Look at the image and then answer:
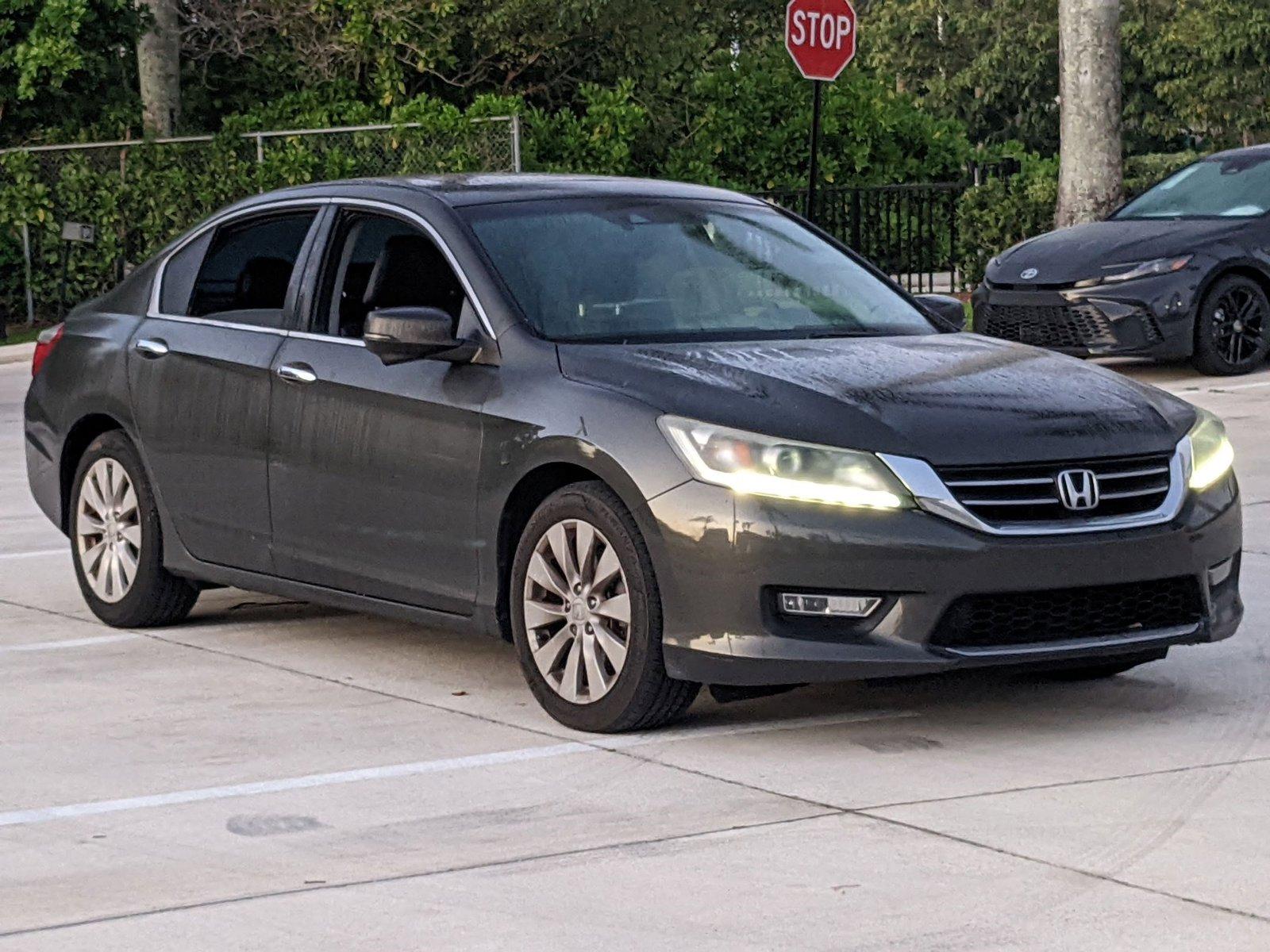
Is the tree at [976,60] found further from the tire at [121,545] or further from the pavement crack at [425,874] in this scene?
the pavement crack at [425,874]

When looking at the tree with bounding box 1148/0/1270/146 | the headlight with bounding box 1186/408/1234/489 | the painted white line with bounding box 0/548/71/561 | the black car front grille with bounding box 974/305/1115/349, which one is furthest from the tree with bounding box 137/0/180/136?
the tree with bounding box 1148/0/1270/146

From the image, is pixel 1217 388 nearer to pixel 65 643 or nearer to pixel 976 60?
pixel 65 643

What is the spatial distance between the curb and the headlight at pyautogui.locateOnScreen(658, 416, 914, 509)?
17.9 meters

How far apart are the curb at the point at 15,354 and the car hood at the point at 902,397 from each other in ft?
56.9

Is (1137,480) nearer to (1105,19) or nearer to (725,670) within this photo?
(725,670)

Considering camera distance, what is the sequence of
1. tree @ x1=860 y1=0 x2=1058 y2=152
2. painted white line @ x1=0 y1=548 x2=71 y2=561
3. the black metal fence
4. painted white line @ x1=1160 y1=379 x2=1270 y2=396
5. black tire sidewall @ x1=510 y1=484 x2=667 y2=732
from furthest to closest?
1. tree @ x1=860 y1=0 x2=1058 y2=152
2. the black metal fence
3. painted white line @ x1=1160 y1=379 x2=1270 y2=396
4. painted white line @ x1=0 y1=548 x2=71 y2=561
5. black tire sidewall @ x1=510 y1=484 x2=667 y2=732

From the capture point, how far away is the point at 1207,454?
7.28 meters

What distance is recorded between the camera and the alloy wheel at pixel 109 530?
8.93 meters

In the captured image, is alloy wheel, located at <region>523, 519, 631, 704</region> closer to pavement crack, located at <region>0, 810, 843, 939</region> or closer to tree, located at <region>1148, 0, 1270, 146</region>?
pavement crack, located at <region>0, 810, 843, 939</region>

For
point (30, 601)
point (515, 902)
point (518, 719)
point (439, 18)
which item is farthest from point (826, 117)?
point (515, 902)

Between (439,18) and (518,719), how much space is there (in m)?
21.6

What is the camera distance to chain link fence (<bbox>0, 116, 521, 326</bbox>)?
26.2 meters

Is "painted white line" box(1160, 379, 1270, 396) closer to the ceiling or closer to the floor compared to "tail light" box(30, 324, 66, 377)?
closer to the floor

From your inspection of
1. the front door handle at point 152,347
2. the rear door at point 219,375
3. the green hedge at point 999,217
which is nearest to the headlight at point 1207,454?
the rear door at point 219,375
